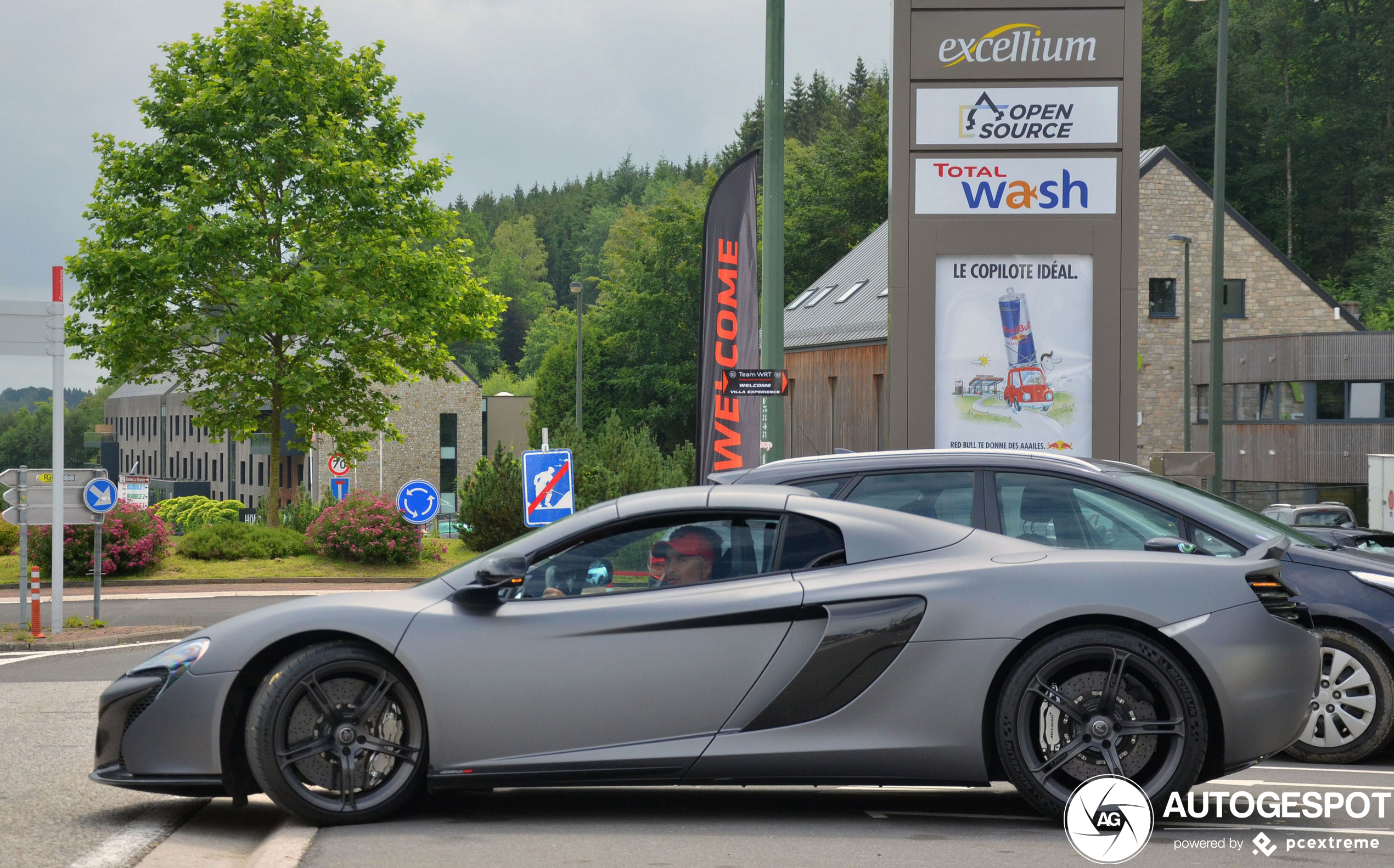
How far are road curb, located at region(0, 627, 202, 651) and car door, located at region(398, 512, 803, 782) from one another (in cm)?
1018

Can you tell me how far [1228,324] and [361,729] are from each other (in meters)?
47.5

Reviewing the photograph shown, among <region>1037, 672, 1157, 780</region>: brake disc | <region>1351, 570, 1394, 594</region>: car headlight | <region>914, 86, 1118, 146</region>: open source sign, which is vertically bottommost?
<region>1037, 672, 1157, 780</region>: brake disc

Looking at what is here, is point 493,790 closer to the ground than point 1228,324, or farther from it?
Result: closer to the ground

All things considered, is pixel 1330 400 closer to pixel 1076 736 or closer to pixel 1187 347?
pixel 1187 347

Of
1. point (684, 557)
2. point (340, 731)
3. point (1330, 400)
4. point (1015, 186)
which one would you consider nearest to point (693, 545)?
point (684, 557)

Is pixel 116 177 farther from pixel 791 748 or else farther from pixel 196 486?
pixel 196 486

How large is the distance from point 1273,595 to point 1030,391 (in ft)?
29.7

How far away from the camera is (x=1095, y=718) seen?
5.22 m

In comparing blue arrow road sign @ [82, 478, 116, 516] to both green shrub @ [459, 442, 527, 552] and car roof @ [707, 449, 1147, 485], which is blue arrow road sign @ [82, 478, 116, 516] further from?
car roof @ [707, 449, 1147, 485]

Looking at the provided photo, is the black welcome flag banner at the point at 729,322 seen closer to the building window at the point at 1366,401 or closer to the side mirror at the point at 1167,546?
the side mirror at the point at 1167,546

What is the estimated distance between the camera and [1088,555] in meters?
5.45

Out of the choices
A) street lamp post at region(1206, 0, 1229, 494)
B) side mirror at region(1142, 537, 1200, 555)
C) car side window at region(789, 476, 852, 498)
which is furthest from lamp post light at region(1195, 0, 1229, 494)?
car side window at region(789, 476, 852, 498)

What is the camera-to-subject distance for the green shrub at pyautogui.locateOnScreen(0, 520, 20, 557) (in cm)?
2570

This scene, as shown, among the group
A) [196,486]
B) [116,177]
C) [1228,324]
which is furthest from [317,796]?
[196,486]
